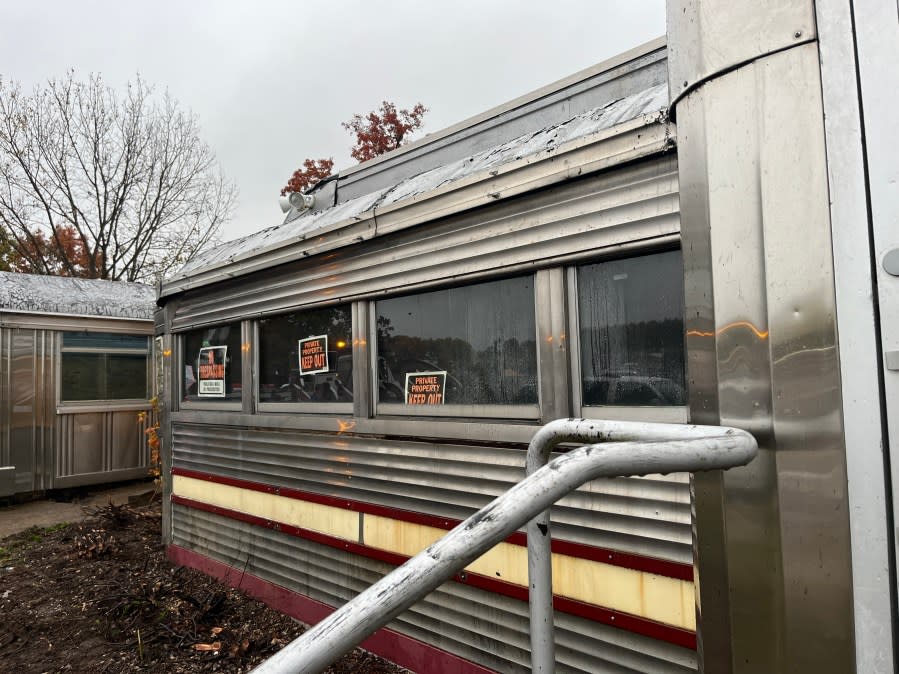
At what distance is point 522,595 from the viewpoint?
2.59 meters

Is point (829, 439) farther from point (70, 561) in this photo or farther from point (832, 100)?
point (70, 561)

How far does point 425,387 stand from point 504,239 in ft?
3.19

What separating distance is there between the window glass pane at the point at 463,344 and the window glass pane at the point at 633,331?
30 centimetres

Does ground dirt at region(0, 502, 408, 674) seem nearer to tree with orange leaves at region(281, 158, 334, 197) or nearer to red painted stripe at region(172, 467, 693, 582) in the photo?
red painted stripe at region(172, 467, 693, 582)

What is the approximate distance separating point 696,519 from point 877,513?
11.3 inches

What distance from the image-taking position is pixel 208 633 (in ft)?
12.6

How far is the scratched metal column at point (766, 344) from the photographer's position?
35.0 inches

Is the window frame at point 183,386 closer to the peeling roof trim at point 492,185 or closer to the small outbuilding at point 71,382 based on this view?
the peeling roof trim at point 492,185

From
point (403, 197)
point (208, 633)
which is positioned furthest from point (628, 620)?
point (208, 633)

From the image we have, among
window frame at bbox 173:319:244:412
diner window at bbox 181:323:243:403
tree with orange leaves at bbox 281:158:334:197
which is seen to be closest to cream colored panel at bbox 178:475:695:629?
window frame at bbox 173:319:244:412

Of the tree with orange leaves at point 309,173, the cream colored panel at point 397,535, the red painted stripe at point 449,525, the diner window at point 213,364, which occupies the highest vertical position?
the tree with orange leaves at point 309,173

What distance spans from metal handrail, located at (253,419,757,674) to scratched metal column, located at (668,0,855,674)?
0.31ft

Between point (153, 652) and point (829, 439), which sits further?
point (153, 652)

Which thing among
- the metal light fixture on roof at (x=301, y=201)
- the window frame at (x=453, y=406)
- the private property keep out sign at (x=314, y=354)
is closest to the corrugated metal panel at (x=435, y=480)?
the window frame at (x=453, y=406)
